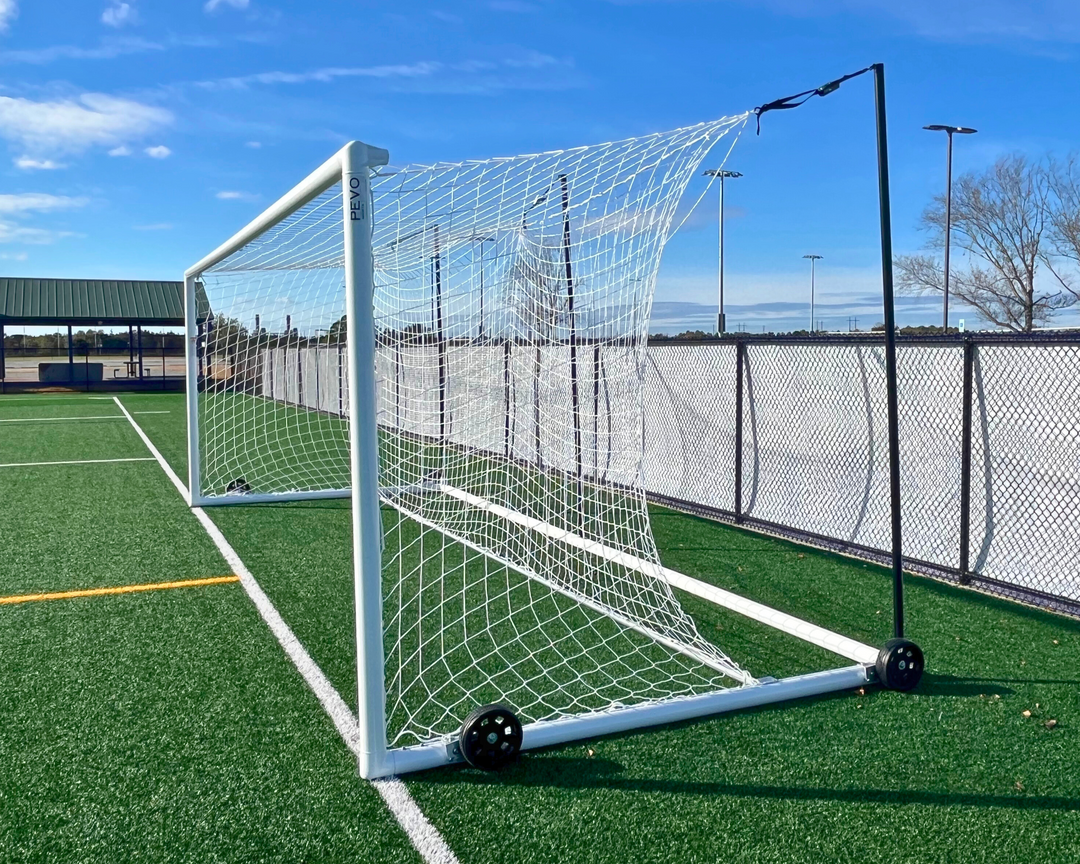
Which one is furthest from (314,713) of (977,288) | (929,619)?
(977,288)

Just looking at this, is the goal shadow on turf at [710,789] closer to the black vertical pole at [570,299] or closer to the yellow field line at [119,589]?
the black vertical pole at [570,299]

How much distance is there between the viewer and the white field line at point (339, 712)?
2908mm

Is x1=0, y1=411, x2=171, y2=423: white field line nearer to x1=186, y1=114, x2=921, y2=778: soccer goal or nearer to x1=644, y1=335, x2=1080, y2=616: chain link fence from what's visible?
x1=186, y1=114, x2=921, y2=778: soccer goal

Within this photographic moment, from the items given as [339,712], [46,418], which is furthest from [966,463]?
[46,418]

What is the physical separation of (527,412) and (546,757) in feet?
11.4

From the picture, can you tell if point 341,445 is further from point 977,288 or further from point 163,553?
point 977,288

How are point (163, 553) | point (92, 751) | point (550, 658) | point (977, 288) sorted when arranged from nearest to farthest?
point (92, 751)
point (550, 658)
point (163, 553)
point (977, 288)

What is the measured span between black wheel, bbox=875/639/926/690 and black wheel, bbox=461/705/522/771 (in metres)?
1.74

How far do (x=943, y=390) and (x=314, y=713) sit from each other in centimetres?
440

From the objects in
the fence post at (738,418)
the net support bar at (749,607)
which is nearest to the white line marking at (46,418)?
the fence post at (738,418)

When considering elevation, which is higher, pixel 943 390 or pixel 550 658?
pixel 943 390

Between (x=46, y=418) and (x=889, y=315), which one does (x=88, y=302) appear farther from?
(x=889, y=315)

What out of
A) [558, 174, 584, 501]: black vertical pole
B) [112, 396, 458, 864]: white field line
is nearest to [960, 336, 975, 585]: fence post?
[558, 174, 584, 501]: black vertical pole

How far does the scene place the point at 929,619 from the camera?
5.29 meters
